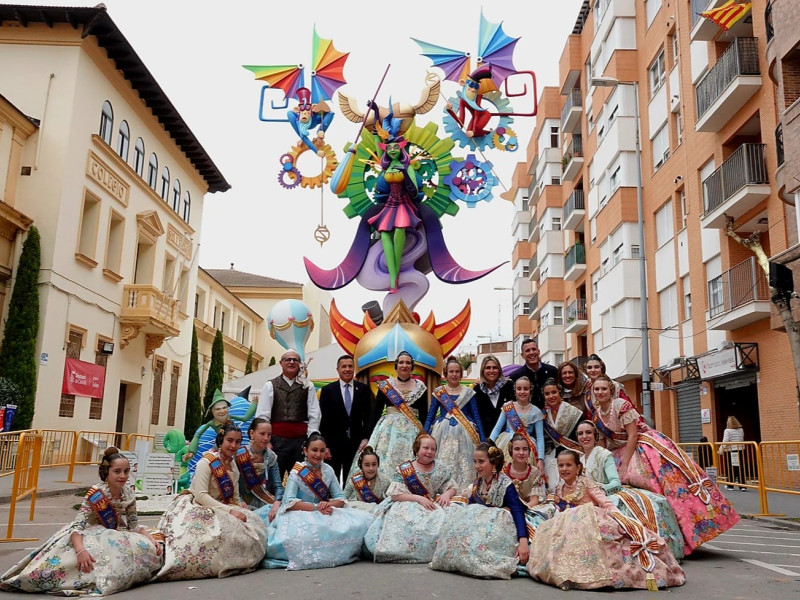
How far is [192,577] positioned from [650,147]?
81.5ft

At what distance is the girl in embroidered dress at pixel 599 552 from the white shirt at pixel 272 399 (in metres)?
3.09

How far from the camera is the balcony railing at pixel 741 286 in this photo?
61.2 ft

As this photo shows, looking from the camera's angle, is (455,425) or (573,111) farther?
(573,111)

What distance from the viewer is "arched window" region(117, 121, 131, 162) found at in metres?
23.7

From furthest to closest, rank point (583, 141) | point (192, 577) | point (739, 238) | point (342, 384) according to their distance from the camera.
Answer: point (583, 141), point (739, 238), point (342, 384), point (192, 577)

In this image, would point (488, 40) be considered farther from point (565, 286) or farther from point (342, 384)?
point (565, 286)

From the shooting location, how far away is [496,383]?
915cm

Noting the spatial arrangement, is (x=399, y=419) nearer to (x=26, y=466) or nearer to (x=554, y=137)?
(x=26, y=466)

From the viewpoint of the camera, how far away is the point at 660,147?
1049 inches

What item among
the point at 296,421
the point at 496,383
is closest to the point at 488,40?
the point at 496,383

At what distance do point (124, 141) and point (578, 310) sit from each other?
20.7m

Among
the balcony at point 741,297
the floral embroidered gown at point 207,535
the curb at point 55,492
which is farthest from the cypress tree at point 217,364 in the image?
the floral embroidered gown at point 207,535

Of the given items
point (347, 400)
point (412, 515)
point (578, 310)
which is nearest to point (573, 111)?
point (578, 310)

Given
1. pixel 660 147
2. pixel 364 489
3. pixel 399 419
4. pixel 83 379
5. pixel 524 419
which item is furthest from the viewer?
pixel 660 147
